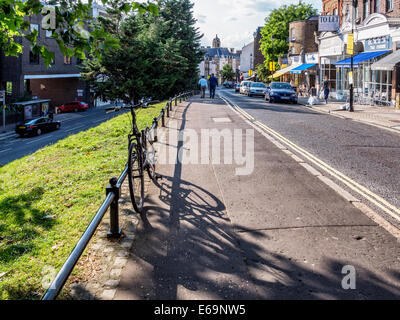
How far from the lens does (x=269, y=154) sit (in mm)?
10789

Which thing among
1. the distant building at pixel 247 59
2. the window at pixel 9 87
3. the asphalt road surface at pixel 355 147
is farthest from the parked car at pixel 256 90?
the distant building at pixel 247 59

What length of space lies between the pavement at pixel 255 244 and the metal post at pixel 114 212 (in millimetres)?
294

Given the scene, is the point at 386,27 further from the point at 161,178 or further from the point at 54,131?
the point at 54,131

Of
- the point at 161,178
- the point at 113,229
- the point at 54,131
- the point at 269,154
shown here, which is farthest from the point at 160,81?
the point at 113,229

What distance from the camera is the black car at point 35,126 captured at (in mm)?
35125

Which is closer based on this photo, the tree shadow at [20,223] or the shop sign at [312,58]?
the tree shadow at [20,223]

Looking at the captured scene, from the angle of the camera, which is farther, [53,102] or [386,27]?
[53,102]

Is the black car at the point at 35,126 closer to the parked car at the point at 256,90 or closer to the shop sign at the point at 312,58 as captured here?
the parked car at the point at 256,90

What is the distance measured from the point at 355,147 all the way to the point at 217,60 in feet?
577

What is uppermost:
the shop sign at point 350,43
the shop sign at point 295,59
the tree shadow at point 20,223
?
the shop sign at point 295,59

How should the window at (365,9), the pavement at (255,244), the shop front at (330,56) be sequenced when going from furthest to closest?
1. the shop front at (330,56)
2. the window at (365,9)
3. the pavement at (255,244)

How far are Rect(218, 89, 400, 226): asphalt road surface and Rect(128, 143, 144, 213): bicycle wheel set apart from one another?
11.7ft
